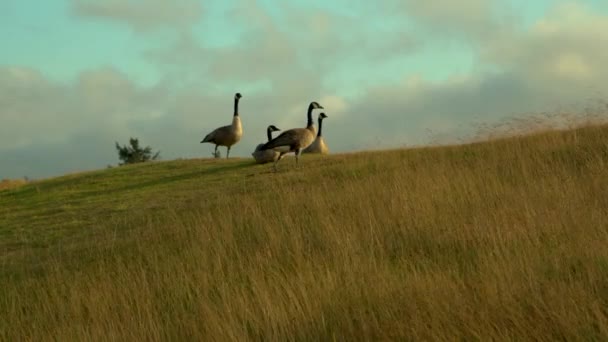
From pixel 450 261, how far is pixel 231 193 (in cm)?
1086

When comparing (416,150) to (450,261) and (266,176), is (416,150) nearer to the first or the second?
(266,176)

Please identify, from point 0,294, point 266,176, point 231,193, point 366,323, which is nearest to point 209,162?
point 266,176

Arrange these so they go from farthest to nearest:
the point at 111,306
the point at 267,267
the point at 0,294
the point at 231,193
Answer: the point at 231,193 < the point at 0,294 < the point at 267,267 < the point at 111,306

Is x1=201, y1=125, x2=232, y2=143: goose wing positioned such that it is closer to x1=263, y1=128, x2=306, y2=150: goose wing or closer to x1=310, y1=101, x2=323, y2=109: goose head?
x1=310, y1=101, x2=323, y2=109: goose head

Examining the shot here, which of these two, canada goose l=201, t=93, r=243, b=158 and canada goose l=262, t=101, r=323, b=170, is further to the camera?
canada goose l=201, t=93, r=243, b=158

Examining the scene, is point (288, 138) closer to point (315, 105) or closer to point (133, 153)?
point (315, 105)

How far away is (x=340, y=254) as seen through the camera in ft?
28.7

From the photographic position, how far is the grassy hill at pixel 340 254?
5.65 meters

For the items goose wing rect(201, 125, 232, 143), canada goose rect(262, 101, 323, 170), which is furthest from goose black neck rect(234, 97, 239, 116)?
canada goose rect(262, 101, 323, 170)

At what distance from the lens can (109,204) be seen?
63.6ft

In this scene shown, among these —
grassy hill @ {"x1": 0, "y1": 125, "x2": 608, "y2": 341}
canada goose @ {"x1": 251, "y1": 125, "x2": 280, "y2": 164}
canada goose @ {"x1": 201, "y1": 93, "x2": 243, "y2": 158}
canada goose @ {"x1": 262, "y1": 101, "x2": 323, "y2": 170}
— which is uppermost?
canada goose @ {"x1": 201, "y1": 93, "x2": 243, "y2": 158}

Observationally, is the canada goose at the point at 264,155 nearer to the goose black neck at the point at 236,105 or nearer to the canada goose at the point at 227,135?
the canada goose at the point at 227,135

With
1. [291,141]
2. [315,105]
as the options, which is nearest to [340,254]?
[291,141]

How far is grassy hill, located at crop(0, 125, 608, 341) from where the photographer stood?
5648mm
